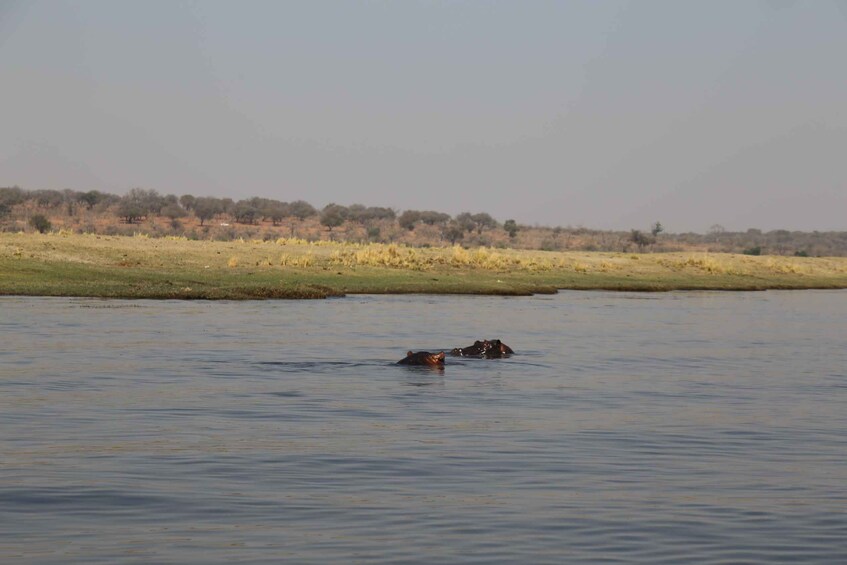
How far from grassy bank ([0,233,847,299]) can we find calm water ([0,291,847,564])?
1340 cm

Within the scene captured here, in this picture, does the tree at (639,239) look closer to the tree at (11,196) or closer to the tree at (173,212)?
the tree at (173,212)

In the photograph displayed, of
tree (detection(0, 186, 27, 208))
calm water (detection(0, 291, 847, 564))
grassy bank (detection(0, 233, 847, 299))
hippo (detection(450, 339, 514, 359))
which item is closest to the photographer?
calm water (detection(0, 291, 847, 564))

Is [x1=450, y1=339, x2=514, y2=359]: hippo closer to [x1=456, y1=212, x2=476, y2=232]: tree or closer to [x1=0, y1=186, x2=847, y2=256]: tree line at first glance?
[x1=0, y1=186, x2=847, y2=256]: tree line

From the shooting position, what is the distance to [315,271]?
49.8m

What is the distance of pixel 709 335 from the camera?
30.7 meters

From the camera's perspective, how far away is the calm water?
30.4 feet

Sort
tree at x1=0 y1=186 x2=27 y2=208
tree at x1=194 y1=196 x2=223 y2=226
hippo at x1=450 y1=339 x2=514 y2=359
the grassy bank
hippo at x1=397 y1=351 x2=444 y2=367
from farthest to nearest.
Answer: tree at x1=194 y1=196 x2=223 y2=226 < tree at x1=0 y1=186 x2=27 y2=208 < the grassy bank < hippo at x1=450 y1=339 x2=514 y2=359 < hippo at x1=397 y1=351 x2=444 y2=367

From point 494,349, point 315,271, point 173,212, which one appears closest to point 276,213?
point 173,212

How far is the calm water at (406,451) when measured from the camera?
927 centimetres

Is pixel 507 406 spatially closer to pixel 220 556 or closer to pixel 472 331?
pixel 220 556

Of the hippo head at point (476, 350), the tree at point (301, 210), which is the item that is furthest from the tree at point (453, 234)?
the hippo head at point (476, 350)

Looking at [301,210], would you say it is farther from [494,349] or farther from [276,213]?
[494,349]

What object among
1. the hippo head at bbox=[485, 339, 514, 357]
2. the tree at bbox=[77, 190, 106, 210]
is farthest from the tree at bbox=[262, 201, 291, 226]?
the hippo head at bbox=[485, 339, 514, 357]

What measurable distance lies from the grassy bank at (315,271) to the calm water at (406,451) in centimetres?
1340
